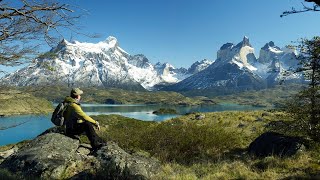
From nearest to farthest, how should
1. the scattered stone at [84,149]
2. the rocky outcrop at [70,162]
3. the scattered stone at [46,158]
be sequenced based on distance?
the rocky outcrop at [70,162]
the scattered stone at [46,158]
the scattered stone at [84,149]

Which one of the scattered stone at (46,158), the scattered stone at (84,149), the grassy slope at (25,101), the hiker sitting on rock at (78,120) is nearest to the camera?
the grassy slope at (25,101)

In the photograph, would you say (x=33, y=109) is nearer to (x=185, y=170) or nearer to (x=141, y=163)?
(x=141, y=163)

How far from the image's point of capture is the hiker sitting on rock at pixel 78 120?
1393cm

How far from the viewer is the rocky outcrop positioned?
38.0 ft

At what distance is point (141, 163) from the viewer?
1298cm

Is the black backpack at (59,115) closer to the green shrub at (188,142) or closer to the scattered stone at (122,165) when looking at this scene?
the scattered stone at (122,165)

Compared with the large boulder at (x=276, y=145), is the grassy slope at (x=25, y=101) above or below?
above

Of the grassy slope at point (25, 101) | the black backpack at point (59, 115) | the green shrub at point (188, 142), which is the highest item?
the grassy slope at point (25, 101)

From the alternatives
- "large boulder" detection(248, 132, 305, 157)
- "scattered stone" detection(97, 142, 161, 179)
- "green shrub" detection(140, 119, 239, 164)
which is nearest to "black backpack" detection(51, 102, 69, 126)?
"scattered stone" detection(97, 142, 161, 179)

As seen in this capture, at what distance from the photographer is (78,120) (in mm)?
14430

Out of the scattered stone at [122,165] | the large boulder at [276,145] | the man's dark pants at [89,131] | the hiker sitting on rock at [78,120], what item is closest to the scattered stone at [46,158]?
the man's dark pants at [89,131]

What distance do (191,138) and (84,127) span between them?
36.1 feet

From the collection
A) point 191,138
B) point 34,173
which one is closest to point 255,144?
point 191,138

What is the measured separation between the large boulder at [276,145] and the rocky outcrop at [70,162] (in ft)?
23.3
